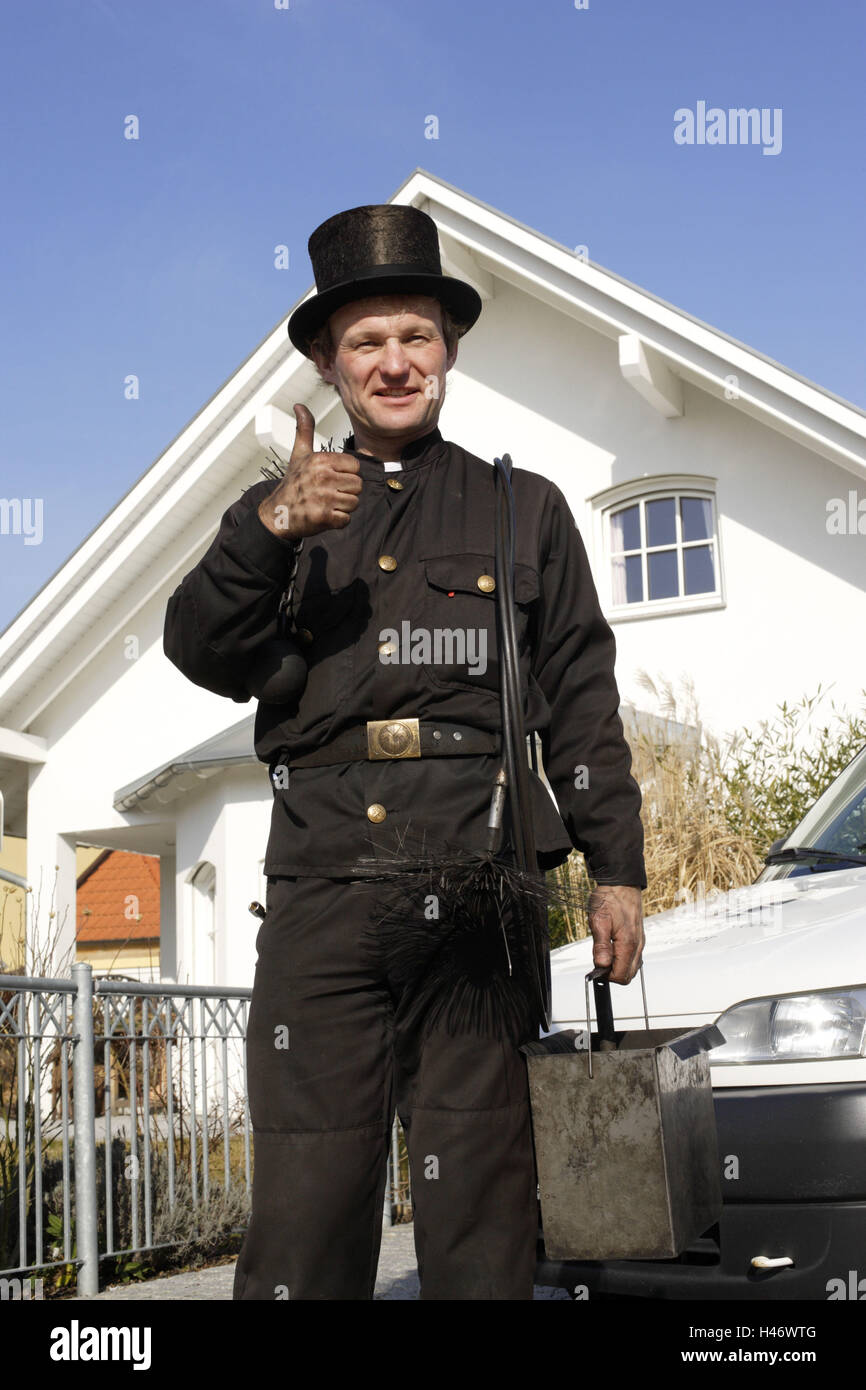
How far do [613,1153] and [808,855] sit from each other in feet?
8.14

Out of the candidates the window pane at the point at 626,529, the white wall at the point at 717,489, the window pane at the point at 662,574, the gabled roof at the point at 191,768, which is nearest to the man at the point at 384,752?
the white wall at the point at 717,489

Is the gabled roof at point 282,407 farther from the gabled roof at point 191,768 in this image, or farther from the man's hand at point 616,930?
the man's hand at point 616,930

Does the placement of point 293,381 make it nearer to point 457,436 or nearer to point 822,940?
point 457,436

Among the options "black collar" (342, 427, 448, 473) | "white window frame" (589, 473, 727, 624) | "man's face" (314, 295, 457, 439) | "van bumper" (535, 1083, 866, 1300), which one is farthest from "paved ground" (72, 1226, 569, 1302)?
"white window frame" (589, 473, 727, 624)

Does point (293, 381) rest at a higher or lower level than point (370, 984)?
higher

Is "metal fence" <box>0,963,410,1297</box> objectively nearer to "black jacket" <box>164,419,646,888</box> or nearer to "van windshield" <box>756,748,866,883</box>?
"van windshield" <box>756,748,866,883</box>

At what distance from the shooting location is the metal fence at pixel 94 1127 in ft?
18.2

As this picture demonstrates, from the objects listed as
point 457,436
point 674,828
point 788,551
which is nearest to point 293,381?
point 457,436

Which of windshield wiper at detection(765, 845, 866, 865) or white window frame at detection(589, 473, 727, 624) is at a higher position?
white window frame at detection(589, 473, 727, 624)

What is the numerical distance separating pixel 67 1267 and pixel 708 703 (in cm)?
769

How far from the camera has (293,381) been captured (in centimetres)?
1331

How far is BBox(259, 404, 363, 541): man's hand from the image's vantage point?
2.32 meters

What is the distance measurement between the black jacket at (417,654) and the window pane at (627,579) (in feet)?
33.5
